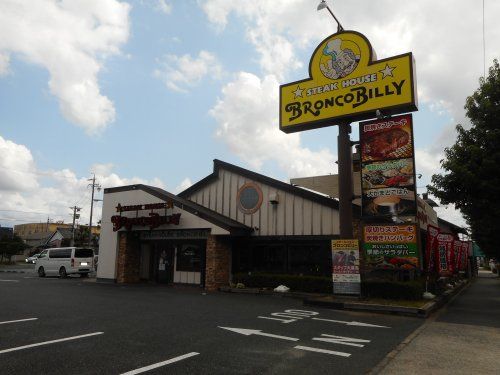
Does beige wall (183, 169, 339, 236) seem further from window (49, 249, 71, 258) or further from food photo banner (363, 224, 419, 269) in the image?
window (49, 249, 71, 258)

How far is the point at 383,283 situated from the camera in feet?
44.7

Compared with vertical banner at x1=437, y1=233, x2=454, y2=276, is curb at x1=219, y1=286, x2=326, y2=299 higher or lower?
lower

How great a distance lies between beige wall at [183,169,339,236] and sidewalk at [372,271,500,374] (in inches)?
271

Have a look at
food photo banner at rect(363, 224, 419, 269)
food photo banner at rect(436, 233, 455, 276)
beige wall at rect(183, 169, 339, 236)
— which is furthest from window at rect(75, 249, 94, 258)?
food photo banner at rect(436, 233, 455, 276)

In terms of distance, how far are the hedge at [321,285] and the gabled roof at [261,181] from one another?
3463 millimetres

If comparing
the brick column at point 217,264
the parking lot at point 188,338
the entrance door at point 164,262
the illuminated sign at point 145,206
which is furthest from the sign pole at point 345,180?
the entrance door at point 164,262

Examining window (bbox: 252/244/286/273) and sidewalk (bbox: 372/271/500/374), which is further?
window (bbox: 252/244/286/273)

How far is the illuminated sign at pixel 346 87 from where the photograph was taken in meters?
14.3

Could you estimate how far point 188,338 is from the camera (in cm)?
779

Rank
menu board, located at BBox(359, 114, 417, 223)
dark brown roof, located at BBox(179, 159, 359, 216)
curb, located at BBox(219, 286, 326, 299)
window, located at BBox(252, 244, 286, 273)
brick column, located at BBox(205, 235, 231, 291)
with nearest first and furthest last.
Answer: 1. menu board, located at BBox(359, 114, 417, 223)
2. curb, located at BBox(219, 286, 326, 299)
3. dark brown roof, located at BBox(179, 159, 359, 216)
4. brick column, located at BBox(205, 235, 231, 291)
5. window, located at BBox(252, 244, 286, 273)

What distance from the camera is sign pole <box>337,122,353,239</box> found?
47.8 feet

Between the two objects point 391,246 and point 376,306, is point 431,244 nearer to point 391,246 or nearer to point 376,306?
point 391,246

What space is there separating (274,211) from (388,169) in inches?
253

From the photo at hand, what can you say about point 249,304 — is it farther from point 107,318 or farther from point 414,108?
point 414,108
